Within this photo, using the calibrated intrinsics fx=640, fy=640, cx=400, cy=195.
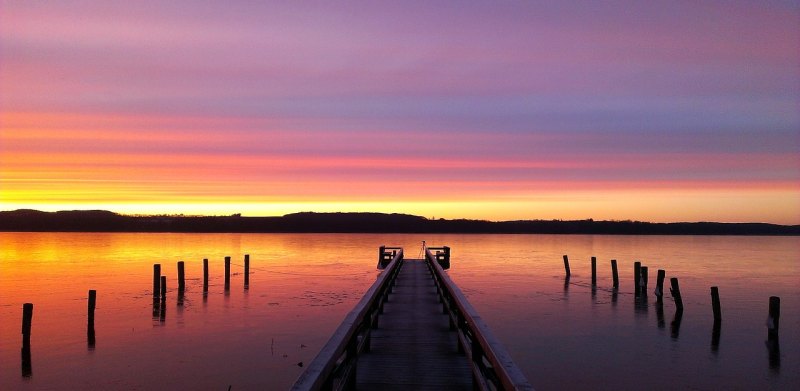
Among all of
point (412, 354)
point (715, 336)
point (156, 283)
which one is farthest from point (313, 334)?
point (715, 336)

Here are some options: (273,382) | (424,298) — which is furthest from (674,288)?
(273,382)

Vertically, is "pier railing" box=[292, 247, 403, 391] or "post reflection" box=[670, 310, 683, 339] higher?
"pier railing" box=[292, 247, 403, 391]

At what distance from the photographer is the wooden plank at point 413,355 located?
862 cm

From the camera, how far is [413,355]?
10234mm

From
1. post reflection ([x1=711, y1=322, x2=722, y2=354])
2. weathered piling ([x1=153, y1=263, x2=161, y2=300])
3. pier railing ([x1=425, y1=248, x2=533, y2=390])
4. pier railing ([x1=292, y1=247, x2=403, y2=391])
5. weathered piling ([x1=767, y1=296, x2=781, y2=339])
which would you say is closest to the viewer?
pier railing ([x1=292, y1=247, x2=403, y2=391])

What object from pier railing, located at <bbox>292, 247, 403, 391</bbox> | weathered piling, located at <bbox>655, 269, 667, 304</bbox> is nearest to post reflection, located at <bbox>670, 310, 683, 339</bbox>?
weathered piling, located at <bbox>655, 269, 667, 304</bbox>

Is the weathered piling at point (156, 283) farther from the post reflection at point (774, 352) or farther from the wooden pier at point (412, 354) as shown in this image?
the post reflection at point (774, 352)

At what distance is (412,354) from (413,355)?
0.07m

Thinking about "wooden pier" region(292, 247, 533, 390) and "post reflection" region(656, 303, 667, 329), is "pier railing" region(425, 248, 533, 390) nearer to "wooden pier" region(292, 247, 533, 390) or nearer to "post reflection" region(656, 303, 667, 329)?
"wooden pier" region(292, 247, 533, 390)

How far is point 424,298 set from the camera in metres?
17.8

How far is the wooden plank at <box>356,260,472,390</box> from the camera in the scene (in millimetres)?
8625

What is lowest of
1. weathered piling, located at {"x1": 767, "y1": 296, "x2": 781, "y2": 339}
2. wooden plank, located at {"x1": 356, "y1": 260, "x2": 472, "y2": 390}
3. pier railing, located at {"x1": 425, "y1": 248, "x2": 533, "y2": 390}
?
weathered piling, located at {"x1": 767, "y1": 296, "x2": 781, "y2": 339}

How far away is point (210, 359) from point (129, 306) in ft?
46.8

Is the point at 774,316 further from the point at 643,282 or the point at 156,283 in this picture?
the point at 156,283
